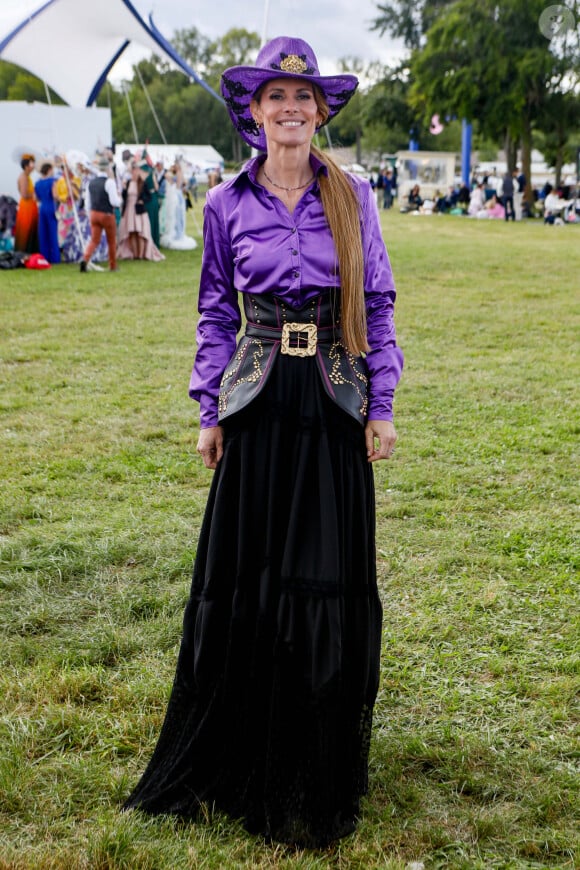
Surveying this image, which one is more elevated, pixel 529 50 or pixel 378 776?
pixel 529 50

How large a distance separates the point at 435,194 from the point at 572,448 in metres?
35.3

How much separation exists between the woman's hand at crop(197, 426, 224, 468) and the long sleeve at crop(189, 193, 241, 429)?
2 cm

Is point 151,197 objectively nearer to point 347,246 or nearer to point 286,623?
point 347,246

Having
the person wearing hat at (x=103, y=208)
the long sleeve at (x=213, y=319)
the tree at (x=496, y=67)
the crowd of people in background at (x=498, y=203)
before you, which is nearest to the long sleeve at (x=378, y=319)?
the long sleeve at (x=213, y=319)

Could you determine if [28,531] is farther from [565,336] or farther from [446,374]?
[565,336]

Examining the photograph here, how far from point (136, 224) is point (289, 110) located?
1465 cm

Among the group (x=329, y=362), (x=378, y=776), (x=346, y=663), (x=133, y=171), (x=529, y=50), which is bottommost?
(x=378, y=776)

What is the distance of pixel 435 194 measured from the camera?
39.5 meters

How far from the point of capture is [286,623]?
2.51 meters

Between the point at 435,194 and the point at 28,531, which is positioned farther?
the point at 435,194

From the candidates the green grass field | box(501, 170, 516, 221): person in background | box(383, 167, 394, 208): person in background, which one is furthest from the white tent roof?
box(383, 167, 394, 208): person in background

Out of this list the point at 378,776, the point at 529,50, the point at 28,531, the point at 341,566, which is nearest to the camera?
the point at 341,566

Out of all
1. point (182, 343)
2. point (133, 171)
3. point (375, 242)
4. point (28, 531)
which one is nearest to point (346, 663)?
point (375, 242)

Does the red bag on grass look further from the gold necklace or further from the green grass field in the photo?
the gold necklace
